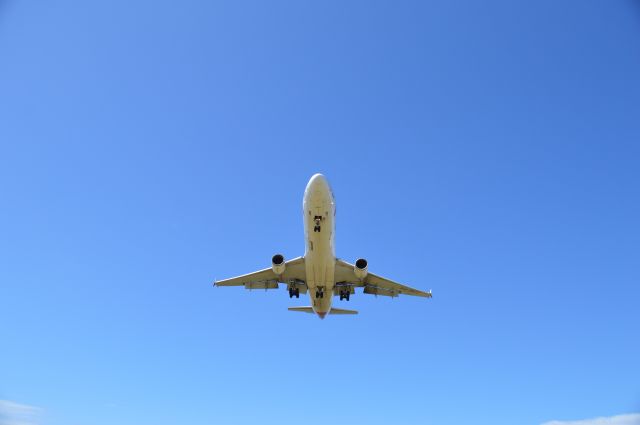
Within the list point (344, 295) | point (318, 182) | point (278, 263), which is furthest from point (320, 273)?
point (318, 182)

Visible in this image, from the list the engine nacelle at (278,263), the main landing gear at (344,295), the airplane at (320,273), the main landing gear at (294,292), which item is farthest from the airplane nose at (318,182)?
the main landing gear at (344,295)

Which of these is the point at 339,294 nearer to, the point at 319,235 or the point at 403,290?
the point at 403,290

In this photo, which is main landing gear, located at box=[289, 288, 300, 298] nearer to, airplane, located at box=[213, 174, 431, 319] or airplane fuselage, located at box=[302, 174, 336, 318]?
airplane, located at box=[213, 174, 431, 319]

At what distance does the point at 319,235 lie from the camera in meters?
35.3

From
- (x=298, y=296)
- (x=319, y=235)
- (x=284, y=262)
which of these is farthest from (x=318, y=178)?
(x=298, y=296)

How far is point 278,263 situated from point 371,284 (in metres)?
8.56

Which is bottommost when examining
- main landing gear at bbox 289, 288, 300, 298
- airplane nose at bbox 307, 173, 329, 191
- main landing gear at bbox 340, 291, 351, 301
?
main landing gear at bbox 289, 288, 300, 298

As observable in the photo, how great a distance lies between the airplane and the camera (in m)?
34.3

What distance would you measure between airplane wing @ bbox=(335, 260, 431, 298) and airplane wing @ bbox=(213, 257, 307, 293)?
275 centimetres

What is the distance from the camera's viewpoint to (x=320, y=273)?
37.8 metres

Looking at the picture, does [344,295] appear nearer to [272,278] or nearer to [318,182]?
[272,278]

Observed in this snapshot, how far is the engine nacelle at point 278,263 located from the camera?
38219mm

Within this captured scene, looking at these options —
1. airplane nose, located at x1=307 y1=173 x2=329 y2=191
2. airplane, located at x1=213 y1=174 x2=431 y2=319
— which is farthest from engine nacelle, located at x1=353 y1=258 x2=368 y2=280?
airplane nose, located at x1=307 y1=173 x2=329 y2=191

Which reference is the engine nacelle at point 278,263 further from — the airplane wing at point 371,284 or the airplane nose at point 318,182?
the airplane nose at point 318,182
